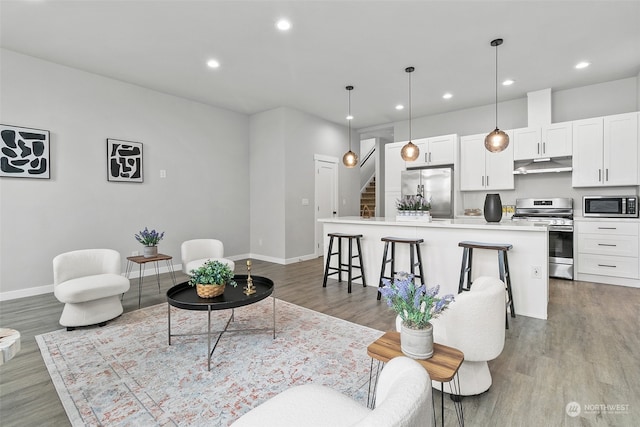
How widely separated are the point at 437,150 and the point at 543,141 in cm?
168

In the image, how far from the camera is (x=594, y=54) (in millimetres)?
3943

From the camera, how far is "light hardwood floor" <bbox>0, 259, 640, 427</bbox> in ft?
5.75

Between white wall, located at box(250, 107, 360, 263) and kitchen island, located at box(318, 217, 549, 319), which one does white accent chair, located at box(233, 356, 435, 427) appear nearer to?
kitchen island, located at box(318, 217, 549, 319)

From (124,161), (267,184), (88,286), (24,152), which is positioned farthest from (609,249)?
(24,152)

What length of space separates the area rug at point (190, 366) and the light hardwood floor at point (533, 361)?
0.16 m

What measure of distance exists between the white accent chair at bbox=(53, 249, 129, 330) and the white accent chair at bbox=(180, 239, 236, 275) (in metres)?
0.77

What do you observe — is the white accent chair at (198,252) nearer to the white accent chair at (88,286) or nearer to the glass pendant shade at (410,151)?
the white accent chair at (88,286)

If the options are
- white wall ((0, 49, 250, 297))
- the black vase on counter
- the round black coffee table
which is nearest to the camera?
the round black coffee table

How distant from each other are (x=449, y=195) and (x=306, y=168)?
115 inches

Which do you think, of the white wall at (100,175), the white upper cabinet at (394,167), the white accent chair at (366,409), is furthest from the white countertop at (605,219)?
the white wall at (100,175)

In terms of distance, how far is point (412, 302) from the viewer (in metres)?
1.46

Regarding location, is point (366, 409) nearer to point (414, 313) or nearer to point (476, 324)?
point (414, 313)

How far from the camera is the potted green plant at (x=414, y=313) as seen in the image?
4.64ft

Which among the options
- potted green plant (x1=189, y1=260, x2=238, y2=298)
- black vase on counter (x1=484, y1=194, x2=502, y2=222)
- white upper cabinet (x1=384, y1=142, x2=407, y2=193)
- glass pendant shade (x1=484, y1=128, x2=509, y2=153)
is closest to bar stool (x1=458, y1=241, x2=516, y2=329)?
black vase on counter (x1=484, y1=194, x2=502, y2=222)
